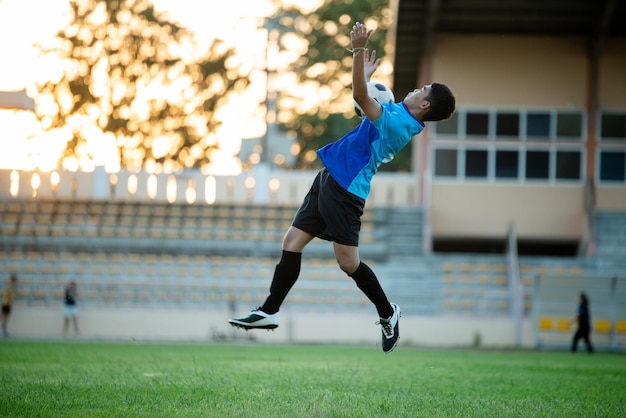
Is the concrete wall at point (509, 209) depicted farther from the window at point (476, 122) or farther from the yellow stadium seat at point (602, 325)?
the yellow stadium seat at point (602, 325)

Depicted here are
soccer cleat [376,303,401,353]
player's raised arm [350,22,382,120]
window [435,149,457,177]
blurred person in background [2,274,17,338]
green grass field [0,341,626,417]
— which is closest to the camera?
green grass field [0,341,626,417]

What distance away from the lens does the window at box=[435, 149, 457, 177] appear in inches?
1171

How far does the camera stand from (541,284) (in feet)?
81.2

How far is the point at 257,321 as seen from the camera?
7.98m

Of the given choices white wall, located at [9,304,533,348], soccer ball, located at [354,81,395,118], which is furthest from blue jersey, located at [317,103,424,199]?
white wall, located at [9,304,533,348]

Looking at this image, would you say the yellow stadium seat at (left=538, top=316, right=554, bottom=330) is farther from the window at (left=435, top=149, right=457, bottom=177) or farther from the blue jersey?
the blue jersey

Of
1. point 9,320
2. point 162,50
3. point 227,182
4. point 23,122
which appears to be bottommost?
point 9,320

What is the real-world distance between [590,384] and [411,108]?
12.1ft

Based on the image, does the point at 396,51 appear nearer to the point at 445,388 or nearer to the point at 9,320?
the point at 9,320

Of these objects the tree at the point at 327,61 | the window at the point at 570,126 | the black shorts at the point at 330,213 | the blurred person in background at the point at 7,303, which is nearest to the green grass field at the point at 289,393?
the black shorts at the point at 330,213

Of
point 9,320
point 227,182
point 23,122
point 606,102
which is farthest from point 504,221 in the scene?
point 23,122

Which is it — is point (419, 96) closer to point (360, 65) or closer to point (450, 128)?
point (360, 65)

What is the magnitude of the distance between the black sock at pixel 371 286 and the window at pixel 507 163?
22109mm

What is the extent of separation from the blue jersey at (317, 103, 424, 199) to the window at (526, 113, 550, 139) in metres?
22.7
